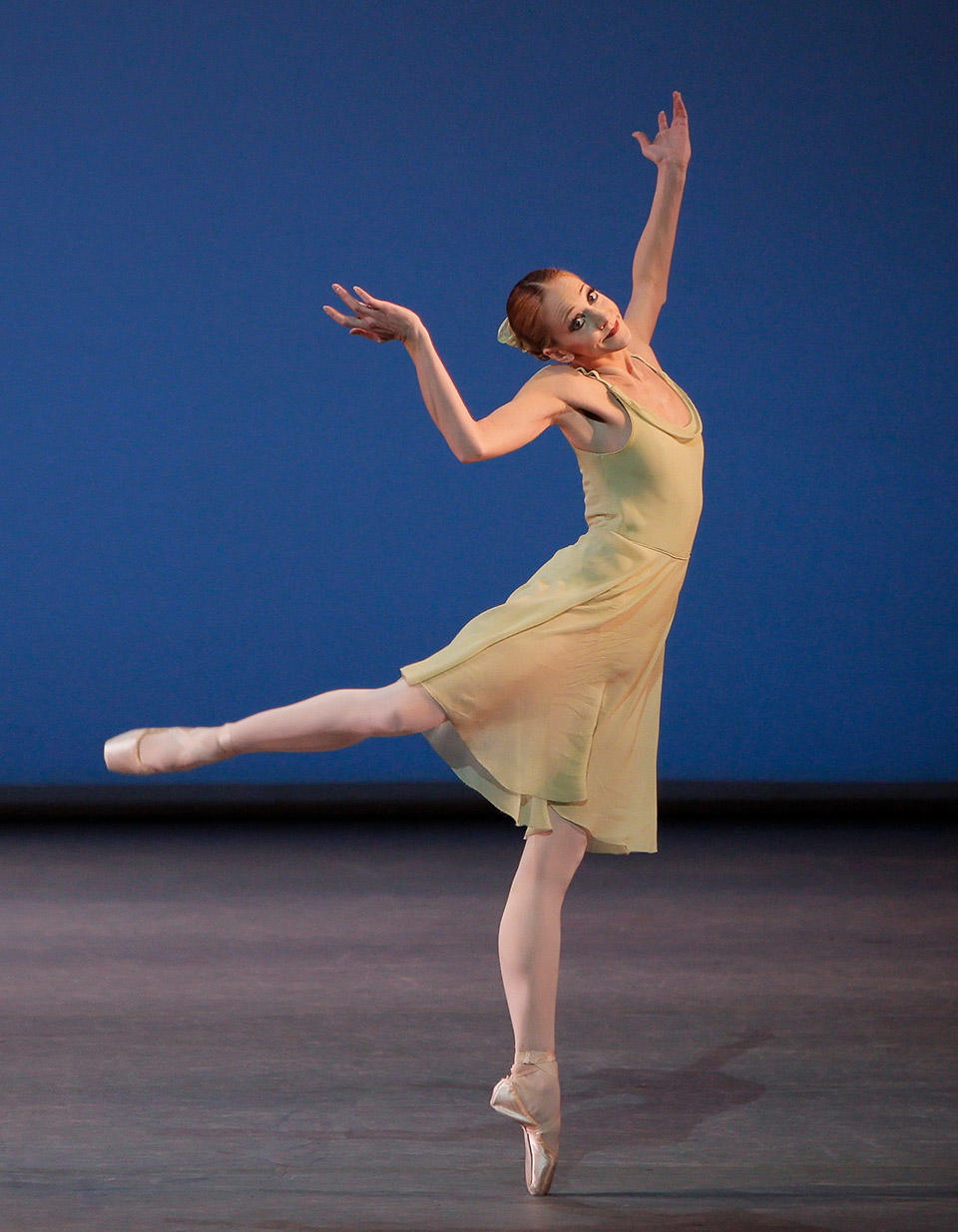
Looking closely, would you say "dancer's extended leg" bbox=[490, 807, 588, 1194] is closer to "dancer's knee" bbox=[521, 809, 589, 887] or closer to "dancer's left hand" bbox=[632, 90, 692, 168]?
"dancer's knee" bbox=[521, 809, 589, 887]

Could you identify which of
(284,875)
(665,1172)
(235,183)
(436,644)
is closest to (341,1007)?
(665,1172)

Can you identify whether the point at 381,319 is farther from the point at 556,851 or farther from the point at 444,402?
the point at 556,851

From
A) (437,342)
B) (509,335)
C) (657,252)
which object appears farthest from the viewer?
(437,342)

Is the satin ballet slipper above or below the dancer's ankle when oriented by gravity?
above

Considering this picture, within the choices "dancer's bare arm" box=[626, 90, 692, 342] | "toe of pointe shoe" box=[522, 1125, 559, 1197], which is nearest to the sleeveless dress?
"dancer's bare arm" box=[626, 90, 692, 342]

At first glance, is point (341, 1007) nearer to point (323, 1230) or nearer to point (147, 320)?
point (323, 1230)

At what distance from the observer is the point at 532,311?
6.74 feet

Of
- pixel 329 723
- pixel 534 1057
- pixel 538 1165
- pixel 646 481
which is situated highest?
pixel 646 481

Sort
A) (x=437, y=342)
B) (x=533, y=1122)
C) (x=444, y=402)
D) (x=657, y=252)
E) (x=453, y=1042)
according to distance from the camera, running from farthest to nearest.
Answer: (x=437, y=342), (x=453, y=1042), (x=657, y=252), (x=533, y=1122), (x=444, y=402)

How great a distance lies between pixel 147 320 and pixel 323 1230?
3590mm

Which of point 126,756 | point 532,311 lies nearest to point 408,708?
point 126,756

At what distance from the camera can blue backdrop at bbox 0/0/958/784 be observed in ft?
15.8

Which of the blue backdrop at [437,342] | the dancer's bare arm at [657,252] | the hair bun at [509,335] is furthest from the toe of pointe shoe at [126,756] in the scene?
the blue backdrop at [437,342]

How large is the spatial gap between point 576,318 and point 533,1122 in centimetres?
109
